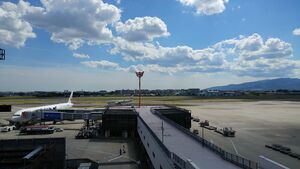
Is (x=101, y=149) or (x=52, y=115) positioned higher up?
(x=52, y=115)

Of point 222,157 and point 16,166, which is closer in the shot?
point 222,157

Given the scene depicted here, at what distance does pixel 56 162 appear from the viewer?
39.3 metres

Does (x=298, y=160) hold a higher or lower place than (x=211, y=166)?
lower

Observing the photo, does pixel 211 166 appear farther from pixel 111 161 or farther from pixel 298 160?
pixel 298 160

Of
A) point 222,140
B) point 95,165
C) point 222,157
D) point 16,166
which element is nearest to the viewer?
point 222,157

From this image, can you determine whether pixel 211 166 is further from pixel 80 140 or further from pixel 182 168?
pixel 80 140

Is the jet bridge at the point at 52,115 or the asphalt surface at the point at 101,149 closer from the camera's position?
the asphalt surface at the point at 101,149

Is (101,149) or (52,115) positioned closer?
(101,149)

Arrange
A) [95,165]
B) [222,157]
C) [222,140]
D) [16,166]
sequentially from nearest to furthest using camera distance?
[222,157], [16,166], [95,165], [222,140]

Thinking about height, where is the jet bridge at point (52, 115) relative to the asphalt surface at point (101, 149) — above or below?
above

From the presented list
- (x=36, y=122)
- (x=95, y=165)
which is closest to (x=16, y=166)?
(x=95, y=165)

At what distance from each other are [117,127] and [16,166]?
32490mm

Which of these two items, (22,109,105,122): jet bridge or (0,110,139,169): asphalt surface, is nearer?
(0,110,139,169): asphalt surface

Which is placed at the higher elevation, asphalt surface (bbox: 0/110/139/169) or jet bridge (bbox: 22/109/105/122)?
jet bridge (bbox: 22/109/105/122)
